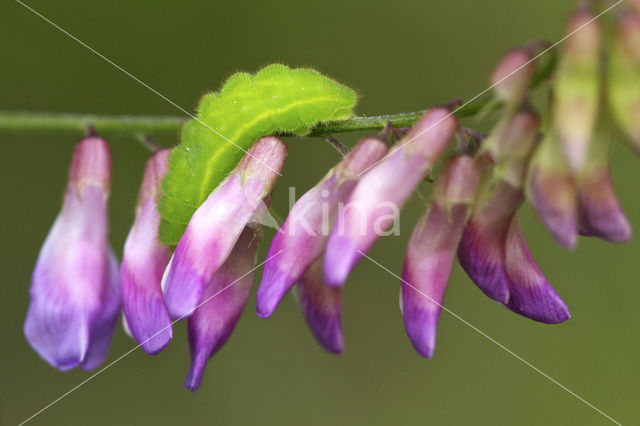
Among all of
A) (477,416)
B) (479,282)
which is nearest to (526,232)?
(477,416)

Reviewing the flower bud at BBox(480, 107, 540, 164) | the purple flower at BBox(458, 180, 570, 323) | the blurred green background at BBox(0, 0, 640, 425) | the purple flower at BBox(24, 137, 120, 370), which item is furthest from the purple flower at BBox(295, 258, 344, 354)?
the blurred green background at BBox(0, 0, 640, 425)

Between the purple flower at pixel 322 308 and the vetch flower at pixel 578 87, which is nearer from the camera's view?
the vetch flower at pixel 578 87

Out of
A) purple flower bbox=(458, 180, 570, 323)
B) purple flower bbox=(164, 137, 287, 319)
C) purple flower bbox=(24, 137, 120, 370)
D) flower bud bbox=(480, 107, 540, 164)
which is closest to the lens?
flower bud bbox=(480, 107, 540, 164)

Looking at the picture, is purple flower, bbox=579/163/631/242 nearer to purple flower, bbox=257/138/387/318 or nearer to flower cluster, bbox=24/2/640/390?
flower cluster, bbox=24/2/640/390

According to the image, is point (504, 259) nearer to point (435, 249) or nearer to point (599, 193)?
→ point (435, 249)

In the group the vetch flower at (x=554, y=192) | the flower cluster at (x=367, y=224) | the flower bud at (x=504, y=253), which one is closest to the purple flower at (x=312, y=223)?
the flower cluster at (x=367, y=224)

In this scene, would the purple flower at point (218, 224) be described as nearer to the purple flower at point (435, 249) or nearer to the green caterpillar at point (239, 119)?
the green caterpillar at point (239, 119)

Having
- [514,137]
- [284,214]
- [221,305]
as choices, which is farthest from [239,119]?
[284,214]
